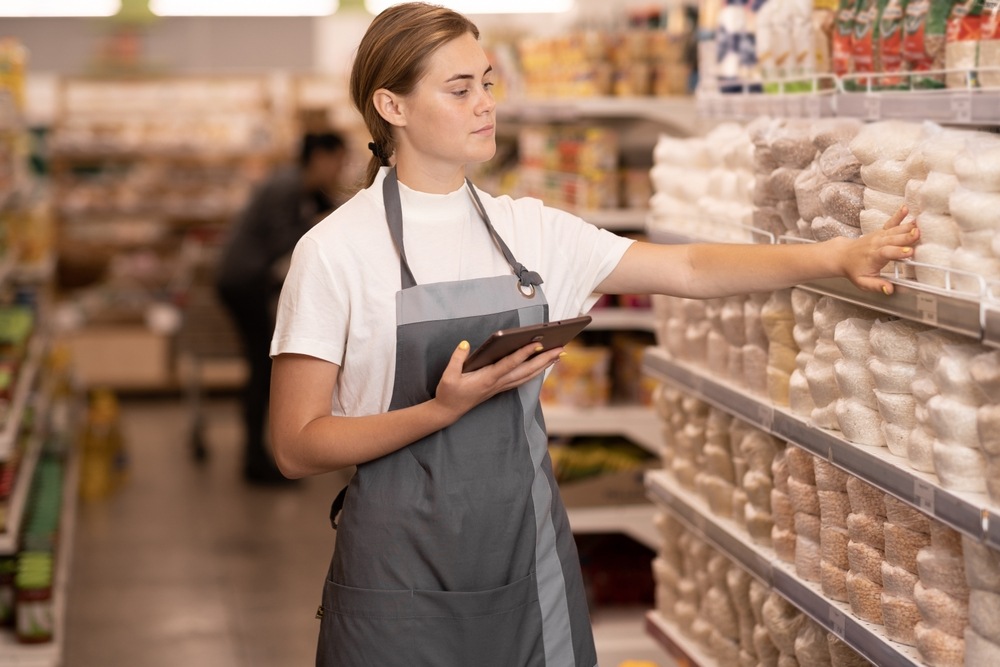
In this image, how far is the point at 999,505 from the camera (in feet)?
6.17

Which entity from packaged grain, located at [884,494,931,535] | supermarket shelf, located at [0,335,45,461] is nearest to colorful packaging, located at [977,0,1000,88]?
packaged grain, located at [884,494,931,535]

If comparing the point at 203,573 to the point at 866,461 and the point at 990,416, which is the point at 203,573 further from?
the point at 990,416

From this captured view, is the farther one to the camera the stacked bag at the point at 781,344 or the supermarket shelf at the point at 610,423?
the supermarket shelf at the point at 610,423

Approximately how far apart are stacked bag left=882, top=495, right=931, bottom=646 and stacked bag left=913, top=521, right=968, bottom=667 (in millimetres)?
57

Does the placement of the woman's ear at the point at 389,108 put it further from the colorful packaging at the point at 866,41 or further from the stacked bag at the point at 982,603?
the stacked bag at the point at 982,603

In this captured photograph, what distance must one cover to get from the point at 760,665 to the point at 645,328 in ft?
6.83

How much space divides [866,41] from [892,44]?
111 millimetres

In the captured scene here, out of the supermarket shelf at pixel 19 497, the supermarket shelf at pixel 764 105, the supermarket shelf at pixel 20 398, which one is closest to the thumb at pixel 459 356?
the supermarket shelf at pixel 764 105

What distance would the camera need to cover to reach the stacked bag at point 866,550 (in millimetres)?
2322

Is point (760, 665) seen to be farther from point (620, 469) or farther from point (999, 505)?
point (620, 469)

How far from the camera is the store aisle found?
187 inches

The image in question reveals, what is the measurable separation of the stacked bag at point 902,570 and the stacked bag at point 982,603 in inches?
7.6

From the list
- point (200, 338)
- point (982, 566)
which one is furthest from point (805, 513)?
point (200, 338)

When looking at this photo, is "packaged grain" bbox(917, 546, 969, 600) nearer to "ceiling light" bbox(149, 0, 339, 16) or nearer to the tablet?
the tablet
